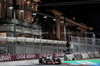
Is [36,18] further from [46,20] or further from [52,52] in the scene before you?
[52,52]

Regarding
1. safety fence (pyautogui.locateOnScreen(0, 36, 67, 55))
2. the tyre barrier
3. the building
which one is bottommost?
the tyre barrier

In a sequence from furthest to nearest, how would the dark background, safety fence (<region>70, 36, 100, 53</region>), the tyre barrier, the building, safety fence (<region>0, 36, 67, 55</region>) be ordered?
the dark background → the building → safety fence (<region>70, 36, 100, 53</region>) → the tyre barrier → safety fence (<region>0, 36, 67, 55</region>)

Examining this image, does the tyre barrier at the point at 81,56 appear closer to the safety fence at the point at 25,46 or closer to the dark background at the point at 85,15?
the safety fence at the point at 25,46

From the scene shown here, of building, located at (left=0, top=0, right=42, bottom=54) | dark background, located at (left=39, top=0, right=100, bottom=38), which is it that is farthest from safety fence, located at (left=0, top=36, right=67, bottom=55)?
dark background, located at (left=39, top=0, right=100, bottom=38)

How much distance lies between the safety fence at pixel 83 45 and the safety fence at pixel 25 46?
6.90 meters

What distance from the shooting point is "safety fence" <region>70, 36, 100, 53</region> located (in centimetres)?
3338

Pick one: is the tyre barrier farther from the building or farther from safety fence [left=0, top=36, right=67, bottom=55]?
the building

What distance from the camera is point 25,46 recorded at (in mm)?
36125

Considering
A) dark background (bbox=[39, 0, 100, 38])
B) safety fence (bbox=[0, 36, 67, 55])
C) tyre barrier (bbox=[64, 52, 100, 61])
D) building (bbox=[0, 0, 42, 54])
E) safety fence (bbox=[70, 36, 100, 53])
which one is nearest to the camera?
safety fence (bbox=[0, 36, 67, 55])

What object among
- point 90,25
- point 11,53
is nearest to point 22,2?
point 11,53

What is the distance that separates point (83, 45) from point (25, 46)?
32.0ft

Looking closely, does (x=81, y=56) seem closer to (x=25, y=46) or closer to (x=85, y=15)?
(x=25, y=46)

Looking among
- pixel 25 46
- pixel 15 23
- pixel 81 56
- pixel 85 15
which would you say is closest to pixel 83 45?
pixel 81 56

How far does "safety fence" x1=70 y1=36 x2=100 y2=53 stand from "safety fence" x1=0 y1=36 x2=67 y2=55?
690cm
